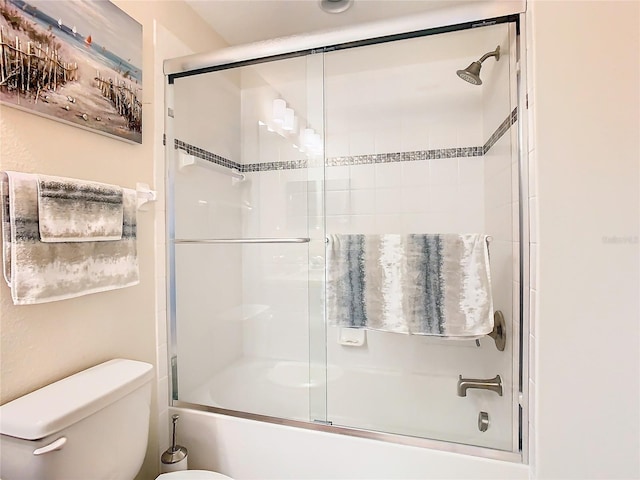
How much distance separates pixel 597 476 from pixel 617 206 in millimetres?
802

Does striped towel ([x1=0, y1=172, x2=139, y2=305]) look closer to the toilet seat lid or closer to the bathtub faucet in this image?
the toilet seat lid

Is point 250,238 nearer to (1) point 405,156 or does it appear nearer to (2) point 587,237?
(1) point 405,156

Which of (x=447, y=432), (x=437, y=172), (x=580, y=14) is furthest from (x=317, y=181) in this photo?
(x=447, y=432)

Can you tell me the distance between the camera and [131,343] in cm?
131

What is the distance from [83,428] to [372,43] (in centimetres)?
162

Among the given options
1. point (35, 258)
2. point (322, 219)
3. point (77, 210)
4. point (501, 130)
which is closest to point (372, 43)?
point (501, 130)

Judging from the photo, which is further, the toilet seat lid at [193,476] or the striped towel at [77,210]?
the toilet seat lid at [193,476]

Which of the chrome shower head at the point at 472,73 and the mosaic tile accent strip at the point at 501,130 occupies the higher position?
the chrome shower head at the point at 472,73

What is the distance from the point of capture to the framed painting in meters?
0.90

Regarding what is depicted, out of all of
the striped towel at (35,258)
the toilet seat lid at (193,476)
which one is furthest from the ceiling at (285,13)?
the toilet seat lid at (193,476)

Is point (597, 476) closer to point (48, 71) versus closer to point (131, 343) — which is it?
point (131, 343)

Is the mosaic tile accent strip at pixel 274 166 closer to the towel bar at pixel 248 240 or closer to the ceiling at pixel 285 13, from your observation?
the towel bar at pixel 248 240

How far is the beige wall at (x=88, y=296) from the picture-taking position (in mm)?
919

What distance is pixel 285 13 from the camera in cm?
168
